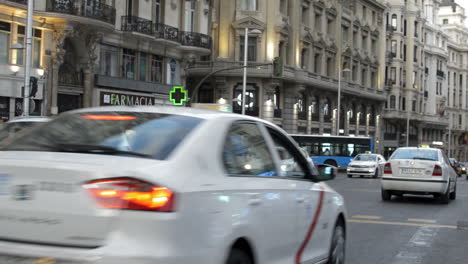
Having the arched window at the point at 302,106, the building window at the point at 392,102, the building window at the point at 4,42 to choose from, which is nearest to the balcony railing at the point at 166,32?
the building window at the point at 4,42

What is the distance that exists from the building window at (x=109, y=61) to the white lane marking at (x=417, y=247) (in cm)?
2434

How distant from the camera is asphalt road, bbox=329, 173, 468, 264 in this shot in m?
9.36

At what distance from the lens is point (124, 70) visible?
3612cm

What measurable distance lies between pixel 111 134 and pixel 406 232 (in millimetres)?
8377

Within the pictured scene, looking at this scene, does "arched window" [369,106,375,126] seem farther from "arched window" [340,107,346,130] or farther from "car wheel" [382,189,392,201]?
"car wheel" [382,189,392,201]

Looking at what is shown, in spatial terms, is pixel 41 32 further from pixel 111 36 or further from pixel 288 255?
pixel 288 255

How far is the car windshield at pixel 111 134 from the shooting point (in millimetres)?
4723

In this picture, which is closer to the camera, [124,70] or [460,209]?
[460,209]

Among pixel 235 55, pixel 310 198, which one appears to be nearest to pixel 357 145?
pixel 235 55

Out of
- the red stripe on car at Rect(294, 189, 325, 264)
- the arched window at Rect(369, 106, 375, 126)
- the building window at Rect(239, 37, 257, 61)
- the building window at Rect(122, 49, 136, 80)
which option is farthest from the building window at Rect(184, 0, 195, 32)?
→ the arched window at Rect(369, 106, 375, 126)

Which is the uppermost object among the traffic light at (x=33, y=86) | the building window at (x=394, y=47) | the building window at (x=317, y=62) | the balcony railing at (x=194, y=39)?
the building window at (x=394, y=47)

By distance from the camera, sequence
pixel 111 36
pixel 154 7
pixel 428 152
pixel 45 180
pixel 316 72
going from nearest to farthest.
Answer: pixel 45 180 → pixel 428 152 → pixel 111 36 → pixel 154 7 → pixel 316 72

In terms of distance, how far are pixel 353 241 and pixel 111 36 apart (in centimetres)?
2587

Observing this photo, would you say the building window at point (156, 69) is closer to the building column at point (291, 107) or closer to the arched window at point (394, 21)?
the building column at point (291, 107)
